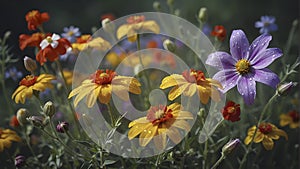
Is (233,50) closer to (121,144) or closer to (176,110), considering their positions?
(176,110)

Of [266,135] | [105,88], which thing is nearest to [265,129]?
[266,135]

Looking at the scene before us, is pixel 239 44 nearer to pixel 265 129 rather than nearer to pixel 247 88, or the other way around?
pixel 247 88

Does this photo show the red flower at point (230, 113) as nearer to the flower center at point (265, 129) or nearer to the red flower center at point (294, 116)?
the flower center at point (265, 129)

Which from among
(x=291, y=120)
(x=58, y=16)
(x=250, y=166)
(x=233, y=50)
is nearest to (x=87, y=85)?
(x=233, y=50)

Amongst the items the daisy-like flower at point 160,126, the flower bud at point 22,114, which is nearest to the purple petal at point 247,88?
the daisy-like flower at point 160,126

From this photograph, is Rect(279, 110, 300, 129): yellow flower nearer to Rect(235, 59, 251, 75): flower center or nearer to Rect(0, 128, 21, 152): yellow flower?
Rect(235, 59, 251, 75): flower center

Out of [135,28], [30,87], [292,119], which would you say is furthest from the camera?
[292,119]

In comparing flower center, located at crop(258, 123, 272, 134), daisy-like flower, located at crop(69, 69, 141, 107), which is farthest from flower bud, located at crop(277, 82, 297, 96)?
daisy-like flower, located at crop(69, 69, 141, 107)

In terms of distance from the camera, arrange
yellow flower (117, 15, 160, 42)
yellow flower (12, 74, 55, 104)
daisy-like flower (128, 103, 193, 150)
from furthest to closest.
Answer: yellow flower (117, 15, 160, 42)
yellow flower (12, 74, 55, 104)
daisy-like flower (128, 103, 193, 150)
